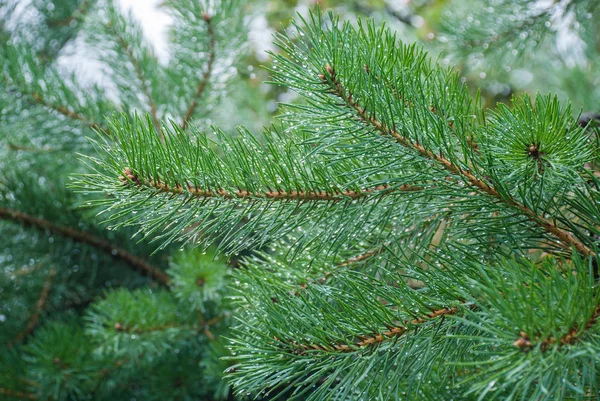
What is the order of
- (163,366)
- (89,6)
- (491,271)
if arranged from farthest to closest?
(89,6) → (163,366) → (491,271)

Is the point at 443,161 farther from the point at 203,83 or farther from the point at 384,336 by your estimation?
the point at 203,83

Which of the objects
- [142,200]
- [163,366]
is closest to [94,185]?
[142,200]

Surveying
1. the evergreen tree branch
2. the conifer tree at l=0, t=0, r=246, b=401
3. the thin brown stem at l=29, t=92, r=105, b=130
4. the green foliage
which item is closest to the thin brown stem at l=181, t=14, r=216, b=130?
the conifer tree at l=0, t=0, r=246, b=401

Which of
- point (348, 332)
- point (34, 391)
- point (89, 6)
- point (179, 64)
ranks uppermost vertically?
point (89, 6)

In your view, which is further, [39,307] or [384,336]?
[39,307]

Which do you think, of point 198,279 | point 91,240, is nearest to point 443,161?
point 198,279

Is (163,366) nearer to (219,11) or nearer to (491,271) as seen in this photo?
(219,11)
